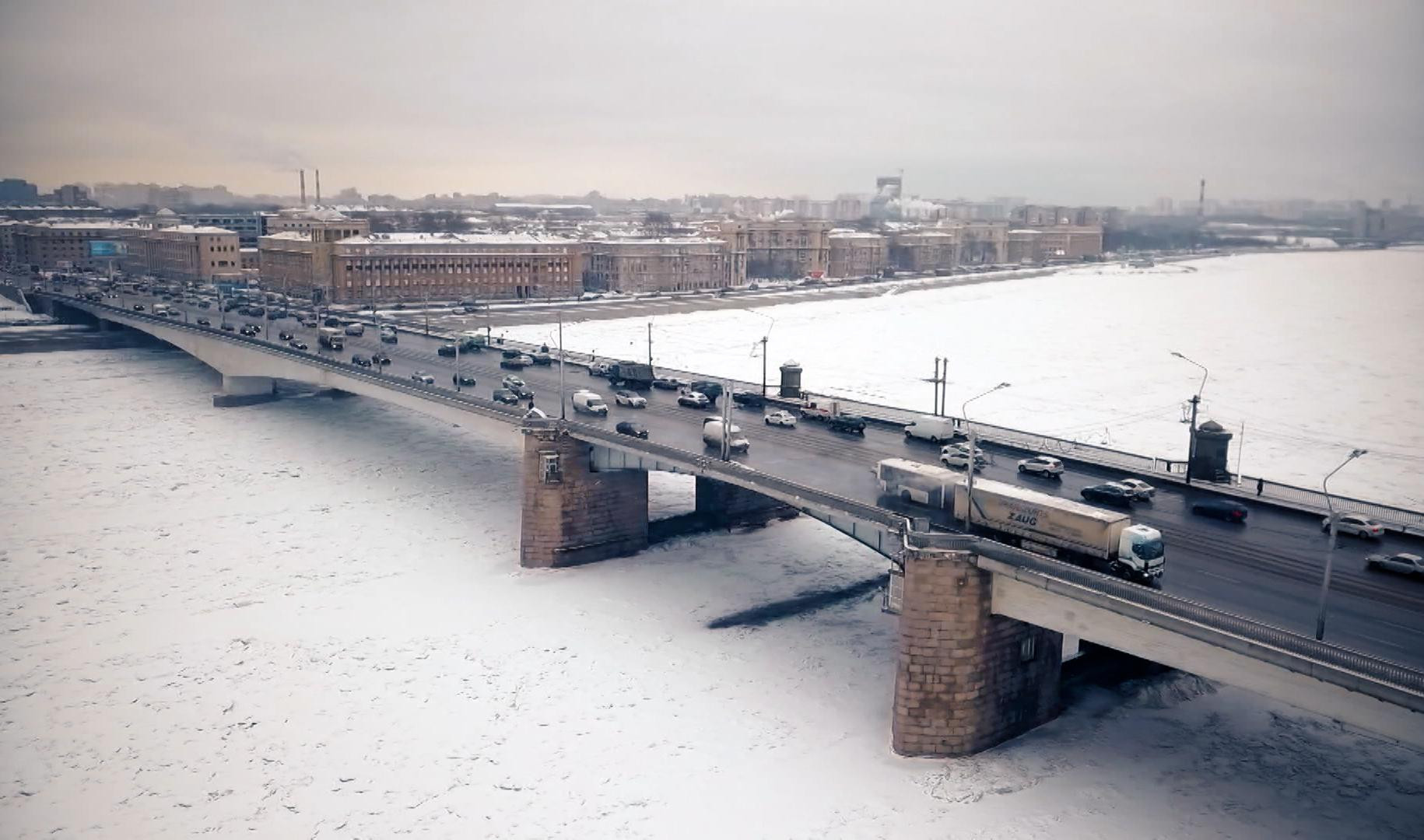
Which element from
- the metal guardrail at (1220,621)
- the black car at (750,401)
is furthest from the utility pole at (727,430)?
the metal guardrail at (1220,621)

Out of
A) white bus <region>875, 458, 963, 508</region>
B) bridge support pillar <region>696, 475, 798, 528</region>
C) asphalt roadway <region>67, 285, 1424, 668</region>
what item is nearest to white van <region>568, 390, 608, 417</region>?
asphalt roadway <region>67, 285, 1424, 668</region>

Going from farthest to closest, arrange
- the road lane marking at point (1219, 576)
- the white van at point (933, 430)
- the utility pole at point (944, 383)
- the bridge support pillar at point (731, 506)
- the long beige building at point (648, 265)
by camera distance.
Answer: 1. the long beige building at point (648, 265)
2. the bridge support pillar at point (731, 506)
3. the utility pole at point (944, 383)
4. the white van at point (933, 430)
5. the road lane marking at point (1219, 576)

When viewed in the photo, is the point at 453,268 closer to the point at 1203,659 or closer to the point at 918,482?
the point at 918,482

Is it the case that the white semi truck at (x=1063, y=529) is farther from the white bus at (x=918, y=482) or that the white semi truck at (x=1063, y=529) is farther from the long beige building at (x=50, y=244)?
Answer: the long beige building at (x=50, y=244)

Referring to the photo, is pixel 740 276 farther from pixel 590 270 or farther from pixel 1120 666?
pixel 1120 666

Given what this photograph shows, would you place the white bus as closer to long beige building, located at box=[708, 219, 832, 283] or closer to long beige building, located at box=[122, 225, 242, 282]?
long beige building, located at box=[122, 225, 242, 282]

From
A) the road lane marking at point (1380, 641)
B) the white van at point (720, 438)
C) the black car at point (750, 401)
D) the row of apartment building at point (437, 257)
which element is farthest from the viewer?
the row of apartment building at point (437, 257)

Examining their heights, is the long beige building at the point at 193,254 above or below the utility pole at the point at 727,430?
above

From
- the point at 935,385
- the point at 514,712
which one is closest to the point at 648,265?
the point at 935,385
